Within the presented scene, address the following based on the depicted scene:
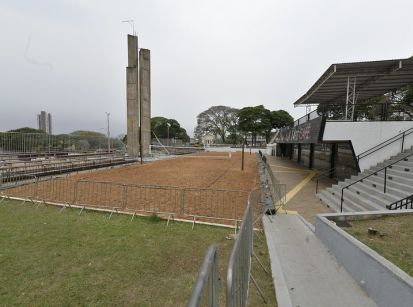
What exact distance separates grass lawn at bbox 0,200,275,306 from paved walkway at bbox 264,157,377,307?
0.92ft

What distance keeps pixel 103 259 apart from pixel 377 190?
9035mm

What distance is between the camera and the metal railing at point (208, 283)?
148cm

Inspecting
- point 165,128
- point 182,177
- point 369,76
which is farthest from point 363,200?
point 165,128

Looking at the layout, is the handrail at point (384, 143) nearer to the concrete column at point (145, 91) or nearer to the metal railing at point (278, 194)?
the metal railing at point (278, 194)

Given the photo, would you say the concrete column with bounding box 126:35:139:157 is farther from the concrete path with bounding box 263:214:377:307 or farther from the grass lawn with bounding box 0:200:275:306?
the concrete path with bounding box 263:214:377:307

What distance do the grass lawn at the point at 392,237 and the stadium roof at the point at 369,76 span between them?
30.9ft

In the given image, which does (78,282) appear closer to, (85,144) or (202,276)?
(202,276)

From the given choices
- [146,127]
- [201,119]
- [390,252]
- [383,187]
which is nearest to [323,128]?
[383,187]

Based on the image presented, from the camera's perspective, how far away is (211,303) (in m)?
1.96

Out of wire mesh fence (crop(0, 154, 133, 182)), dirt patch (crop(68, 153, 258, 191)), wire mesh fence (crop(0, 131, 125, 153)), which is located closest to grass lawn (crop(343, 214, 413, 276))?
dirt patch (crop(68, 153, 258, 191))

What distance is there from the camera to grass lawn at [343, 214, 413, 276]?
13.6 ft

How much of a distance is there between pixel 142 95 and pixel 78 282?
90.8 ft

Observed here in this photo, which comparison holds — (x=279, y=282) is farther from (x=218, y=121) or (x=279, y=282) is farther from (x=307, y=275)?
(x=218, y=121)

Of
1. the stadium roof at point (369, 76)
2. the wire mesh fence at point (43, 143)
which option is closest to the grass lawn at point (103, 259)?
the stadium roof at point (369, 76)
